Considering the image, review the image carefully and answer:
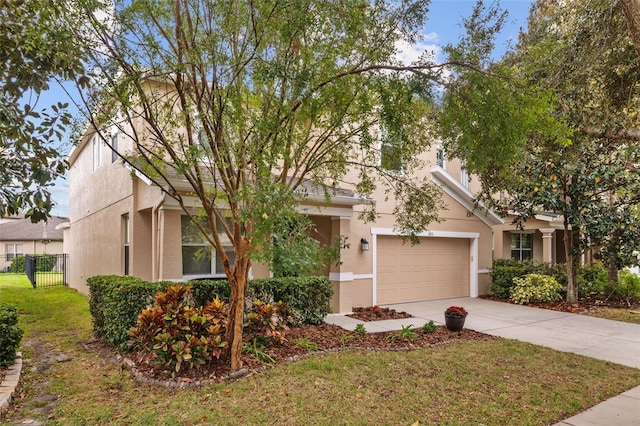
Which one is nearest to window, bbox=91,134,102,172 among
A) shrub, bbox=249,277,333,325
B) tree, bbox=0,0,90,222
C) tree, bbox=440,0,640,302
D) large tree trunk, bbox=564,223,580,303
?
shrub, bbox=249,277,333,325

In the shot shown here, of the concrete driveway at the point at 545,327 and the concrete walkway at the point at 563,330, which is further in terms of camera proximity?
the concrete driveway at the point at 545,327

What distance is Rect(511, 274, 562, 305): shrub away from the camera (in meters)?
12.8

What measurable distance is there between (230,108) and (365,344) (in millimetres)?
4700

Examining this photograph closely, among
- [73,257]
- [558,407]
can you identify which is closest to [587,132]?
[558,407]

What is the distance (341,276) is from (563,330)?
521cm

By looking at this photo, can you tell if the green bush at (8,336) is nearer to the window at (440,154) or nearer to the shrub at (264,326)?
the shrub at (264,326)

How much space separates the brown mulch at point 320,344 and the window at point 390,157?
126 inches

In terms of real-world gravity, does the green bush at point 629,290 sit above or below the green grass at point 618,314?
above

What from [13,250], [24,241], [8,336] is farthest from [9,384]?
[13,250]

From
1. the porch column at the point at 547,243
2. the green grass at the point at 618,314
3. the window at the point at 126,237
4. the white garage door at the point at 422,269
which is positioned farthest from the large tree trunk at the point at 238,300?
the porch column at the point at 547,243

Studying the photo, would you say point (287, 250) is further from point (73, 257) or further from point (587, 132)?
point (73, 257)

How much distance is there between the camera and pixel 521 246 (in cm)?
1762

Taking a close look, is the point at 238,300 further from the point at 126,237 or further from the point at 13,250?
the point at 13,250

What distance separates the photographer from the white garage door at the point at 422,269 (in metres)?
12.2
